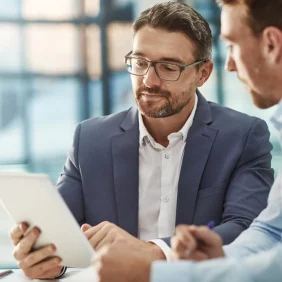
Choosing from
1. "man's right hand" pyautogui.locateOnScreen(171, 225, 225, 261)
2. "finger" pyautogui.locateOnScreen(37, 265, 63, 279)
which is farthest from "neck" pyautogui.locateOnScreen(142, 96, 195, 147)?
"man's right hand" pyautogui.locateOnScreen(171, 225, 225, 261)

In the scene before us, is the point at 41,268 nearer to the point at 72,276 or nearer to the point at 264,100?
the point at 72,276

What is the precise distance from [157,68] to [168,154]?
1.10ft

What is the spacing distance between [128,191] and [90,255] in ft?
2.12

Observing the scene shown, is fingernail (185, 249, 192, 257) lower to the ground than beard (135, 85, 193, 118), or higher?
lower

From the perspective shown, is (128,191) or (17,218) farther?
(128,191)

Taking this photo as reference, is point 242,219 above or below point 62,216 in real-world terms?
below

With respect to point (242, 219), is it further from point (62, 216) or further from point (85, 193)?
point (62, 216)

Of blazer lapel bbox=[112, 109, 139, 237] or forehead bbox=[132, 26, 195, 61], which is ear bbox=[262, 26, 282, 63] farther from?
blazer lapel bbox=[112, 109, 139, 237]

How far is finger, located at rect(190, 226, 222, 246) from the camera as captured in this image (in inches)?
57.6

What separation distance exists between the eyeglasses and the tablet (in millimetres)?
830

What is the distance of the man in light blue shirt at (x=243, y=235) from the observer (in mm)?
1287

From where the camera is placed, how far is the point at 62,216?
1.59 m

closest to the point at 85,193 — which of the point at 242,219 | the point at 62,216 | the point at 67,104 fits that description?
the point at 242,219

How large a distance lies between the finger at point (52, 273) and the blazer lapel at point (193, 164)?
60 centimetres
